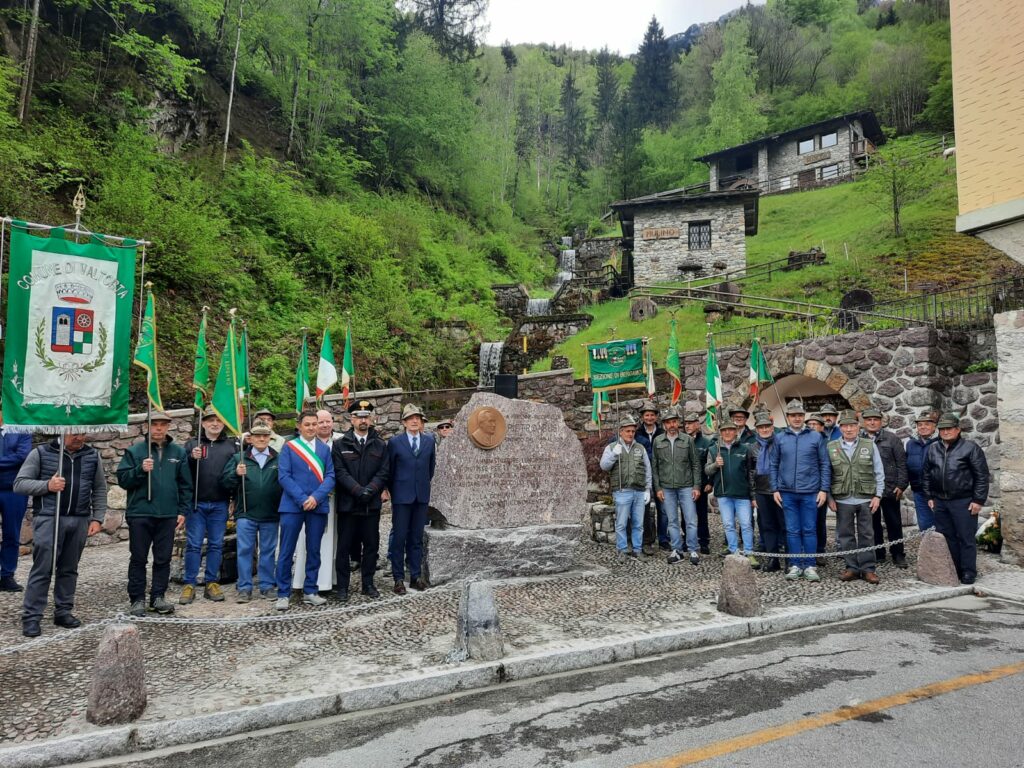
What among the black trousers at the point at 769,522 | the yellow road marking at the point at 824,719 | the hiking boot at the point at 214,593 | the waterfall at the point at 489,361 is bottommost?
the hiking boot at the point at 214,593

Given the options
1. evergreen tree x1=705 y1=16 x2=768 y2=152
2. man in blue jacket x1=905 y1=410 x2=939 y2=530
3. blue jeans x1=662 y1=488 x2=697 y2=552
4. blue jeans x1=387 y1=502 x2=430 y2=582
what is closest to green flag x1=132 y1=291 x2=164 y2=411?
blue jeans x1=387 y1=502 x2=430 y2=582

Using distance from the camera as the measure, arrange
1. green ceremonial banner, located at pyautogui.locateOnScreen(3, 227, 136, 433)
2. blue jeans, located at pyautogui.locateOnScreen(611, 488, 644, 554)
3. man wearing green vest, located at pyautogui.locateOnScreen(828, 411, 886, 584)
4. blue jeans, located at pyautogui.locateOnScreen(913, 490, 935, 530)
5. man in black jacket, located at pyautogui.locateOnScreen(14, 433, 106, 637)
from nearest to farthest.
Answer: green ceremonial banner, located at pyautogui.locateOnScreen(3, 227, 136, 433) → man in black jacket, located at pyautogui.locateOnScreen(14, 433, 106, 637) → man wearing green vest, located at pyautogui.locateOnScreen(828, 411, 886, 584) → blue jeans, located at pyautogui.locateOnScreen(913, 490, 935, 530) → blue jeans, located at pyautogui.locateOnScreen(611, 488, 644, 554)

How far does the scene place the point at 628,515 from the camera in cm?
888

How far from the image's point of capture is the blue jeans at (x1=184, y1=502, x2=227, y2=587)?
696cm

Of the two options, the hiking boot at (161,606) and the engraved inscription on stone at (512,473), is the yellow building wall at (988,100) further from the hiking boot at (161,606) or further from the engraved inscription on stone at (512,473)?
the hiking boot at (161,606)

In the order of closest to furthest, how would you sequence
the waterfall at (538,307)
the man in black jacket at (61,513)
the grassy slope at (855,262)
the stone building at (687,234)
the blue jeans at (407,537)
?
the man in black jacket at (61,513) → the blue jeans at (407,537) → the grassy slope at (855,262) → the waterfall at (538,307) → the stone building at (687,234)

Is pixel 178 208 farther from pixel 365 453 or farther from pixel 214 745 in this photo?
pixel 214 745

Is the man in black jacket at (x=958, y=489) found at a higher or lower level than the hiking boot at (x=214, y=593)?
higher

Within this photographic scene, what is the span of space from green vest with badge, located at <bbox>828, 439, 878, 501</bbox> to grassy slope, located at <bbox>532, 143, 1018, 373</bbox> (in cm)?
1004

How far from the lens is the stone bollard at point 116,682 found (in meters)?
3.79

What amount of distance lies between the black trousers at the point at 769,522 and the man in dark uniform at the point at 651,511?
1385 millimetres

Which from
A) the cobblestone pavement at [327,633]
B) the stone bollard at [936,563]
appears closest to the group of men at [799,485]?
the stone bollard at [936,563]

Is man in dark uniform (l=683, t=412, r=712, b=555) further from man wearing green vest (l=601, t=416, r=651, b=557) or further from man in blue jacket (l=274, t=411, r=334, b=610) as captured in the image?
man in blue jacket (l=274, t=411, r=334, b=610)

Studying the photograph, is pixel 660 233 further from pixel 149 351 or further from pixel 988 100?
pixel 149 351
